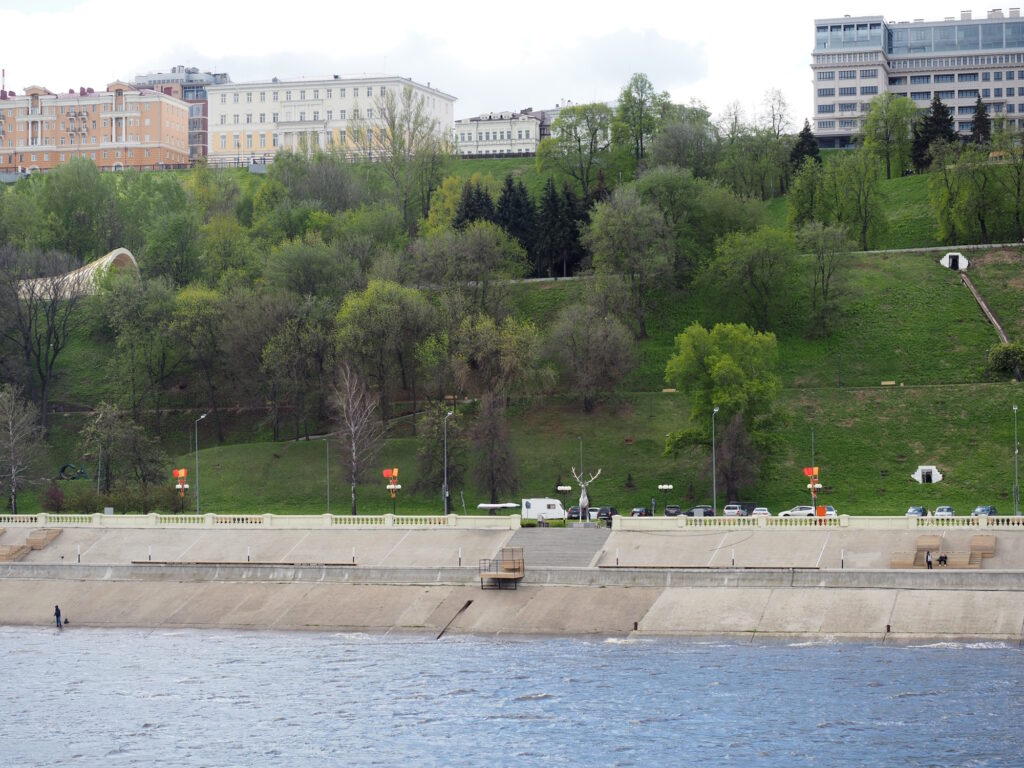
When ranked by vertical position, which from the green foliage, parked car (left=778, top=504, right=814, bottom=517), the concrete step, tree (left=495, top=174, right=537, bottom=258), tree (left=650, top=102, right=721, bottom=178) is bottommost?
the concrete step

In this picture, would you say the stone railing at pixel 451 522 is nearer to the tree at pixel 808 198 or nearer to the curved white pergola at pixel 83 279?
the curved white pergola at pixel 83 279

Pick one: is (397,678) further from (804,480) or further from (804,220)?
(804,220)

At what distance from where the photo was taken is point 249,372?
11406cm

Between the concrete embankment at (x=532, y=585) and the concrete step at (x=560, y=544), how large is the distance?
0.64 ft

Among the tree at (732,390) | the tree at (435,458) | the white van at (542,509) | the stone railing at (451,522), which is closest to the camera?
the stone railing at (451,522)

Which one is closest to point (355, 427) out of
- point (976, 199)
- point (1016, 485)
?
point (1016, 485)

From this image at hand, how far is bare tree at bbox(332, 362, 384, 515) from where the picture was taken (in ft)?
315

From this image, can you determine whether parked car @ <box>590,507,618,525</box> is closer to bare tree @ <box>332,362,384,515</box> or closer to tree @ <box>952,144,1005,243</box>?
bare tree @ <box>332,362,384,515</box>

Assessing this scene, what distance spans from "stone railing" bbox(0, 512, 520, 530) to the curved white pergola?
39.1 m

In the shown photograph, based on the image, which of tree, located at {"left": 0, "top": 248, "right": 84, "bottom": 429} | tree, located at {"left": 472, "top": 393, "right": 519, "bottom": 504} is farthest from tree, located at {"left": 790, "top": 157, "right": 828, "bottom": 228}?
tree, located at {"left": 0, "top": 248, "right": 84, "bottom": 429}

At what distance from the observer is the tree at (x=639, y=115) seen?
166 meters

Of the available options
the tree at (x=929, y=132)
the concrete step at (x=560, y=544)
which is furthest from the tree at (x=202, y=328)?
the tree at (x=929, y=132)

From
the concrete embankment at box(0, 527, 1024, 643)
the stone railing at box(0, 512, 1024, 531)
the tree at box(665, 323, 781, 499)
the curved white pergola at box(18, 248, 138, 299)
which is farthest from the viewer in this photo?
the curved white pergola at box(18, 248, 138, 299)

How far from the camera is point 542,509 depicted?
85562mm
